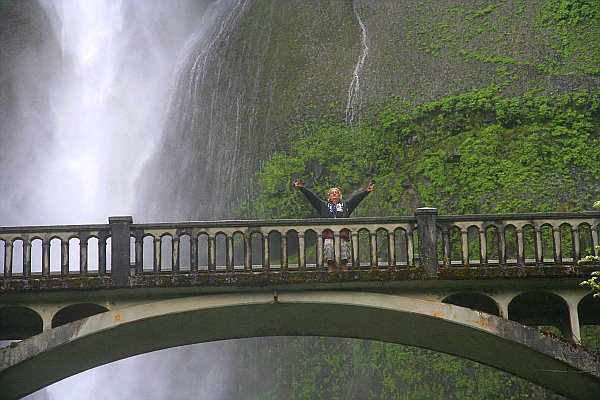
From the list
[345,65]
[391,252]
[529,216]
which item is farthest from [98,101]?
[529,216]

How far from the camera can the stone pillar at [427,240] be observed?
19.1 meters

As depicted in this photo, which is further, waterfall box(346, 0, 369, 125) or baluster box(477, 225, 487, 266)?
waterfall box(346, 0, 369, 125)

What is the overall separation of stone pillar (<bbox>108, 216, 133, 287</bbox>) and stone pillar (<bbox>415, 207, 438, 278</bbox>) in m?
5.78

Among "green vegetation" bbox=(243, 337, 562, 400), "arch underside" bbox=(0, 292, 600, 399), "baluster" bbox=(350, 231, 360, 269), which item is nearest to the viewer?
"arch underside" bbox=(0, 292, 600, 399)

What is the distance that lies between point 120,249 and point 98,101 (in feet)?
96.7

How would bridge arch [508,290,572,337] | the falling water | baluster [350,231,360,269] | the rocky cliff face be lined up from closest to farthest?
baluster [350,231,360,269], bridge arch [508,290,572,337], the rocky cliff face, the falling water

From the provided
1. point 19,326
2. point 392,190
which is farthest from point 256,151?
point 19,326

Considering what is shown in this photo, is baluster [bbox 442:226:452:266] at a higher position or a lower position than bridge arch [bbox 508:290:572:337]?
higher

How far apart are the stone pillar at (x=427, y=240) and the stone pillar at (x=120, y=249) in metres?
5.78

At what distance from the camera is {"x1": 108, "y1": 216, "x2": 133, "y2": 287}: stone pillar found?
1903 centimetres

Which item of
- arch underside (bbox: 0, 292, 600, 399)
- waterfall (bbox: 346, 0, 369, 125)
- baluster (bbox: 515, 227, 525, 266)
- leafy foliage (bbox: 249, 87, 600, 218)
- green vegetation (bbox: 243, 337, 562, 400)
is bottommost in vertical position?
green vegetation (bbox: 243, 337, 562, 400)

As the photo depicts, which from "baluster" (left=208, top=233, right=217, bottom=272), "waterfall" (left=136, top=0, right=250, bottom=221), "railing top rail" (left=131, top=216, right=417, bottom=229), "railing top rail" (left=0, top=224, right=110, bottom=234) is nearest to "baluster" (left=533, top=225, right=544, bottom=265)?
"railing top rail" (left=131, top=216, right=417, bottom=229)

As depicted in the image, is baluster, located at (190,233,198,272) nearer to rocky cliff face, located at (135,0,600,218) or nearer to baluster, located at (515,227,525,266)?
baluster, located at (515,227,525,266)

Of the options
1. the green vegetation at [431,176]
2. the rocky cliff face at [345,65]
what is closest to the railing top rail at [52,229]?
the green vegetation at [431,176]
